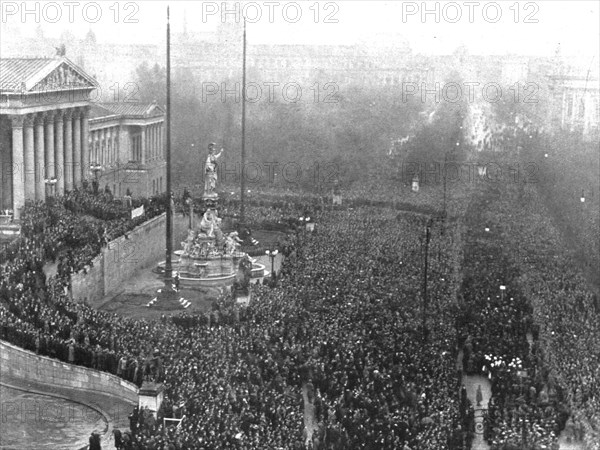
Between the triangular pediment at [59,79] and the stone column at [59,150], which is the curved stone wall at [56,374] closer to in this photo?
the triangular pediment at [59,79]

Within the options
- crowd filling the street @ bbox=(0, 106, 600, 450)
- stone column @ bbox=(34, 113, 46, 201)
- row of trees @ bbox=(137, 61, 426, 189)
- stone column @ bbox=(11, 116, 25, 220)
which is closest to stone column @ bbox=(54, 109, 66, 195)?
stone column @ bbox=(34, 113, 46, 201)

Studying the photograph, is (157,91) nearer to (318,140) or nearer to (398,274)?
(318,140)

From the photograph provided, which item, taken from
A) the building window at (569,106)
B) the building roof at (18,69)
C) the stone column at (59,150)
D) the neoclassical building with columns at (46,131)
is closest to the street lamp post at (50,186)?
the neoclassical building with columns at (46,131)

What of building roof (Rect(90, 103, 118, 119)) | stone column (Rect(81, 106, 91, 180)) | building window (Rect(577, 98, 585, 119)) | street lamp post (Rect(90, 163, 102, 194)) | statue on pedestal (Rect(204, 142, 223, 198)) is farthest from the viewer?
building roof (Rect(90, 103, 118, 119))

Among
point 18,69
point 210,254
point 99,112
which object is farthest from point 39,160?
point 99,112

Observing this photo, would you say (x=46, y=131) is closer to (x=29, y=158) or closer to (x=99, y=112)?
(x=29, y=158)

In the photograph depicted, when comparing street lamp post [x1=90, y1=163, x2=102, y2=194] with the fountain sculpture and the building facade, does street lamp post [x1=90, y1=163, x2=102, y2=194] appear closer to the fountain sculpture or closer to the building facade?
the building facade
